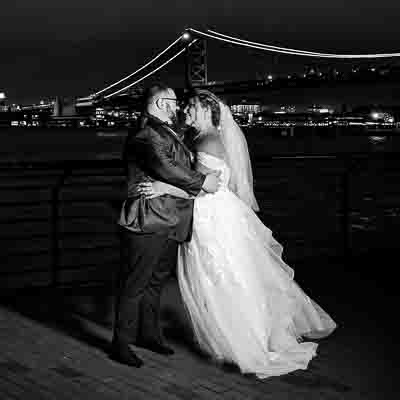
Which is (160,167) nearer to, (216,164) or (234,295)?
(216,164)

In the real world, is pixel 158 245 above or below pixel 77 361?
above

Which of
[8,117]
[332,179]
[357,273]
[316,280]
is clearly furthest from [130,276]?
[8,117]

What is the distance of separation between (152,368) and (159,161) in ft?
3.61

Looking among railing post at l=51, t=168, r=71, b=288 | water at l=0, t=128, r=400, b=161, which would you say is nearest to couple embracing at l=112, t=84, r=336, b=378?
railing post at l=51, t=168, r=71, b=288

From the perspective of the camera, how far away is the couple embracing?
3883 mm

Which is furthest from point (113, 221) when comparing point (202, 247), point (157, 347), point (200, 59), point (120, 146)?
point (200, 59)

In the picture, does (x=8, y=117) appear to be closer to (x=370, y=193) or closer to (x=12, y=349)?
(x=370, y=193)

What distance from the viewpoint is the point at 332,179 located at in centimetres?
2095

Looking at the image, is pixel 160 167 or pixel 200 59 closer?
pixel 160 167

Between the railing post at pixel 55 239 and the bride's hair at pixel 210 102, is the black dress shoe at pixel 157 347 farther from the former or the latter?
the railing post at pixel 55 239

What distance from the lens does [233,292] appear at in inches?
159

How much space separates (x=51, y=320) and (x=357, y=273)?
280cm

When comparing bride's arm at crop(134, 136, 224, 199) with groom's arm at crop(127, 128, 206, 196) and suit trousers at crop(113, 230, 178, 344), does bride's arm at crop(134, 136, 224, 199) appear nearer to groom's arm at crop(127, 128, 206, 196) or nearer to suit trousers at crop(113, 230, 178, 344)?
groom's arm at crop(127, 128, 206, 196)

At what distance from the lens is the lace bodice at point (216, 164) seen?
158 inches
